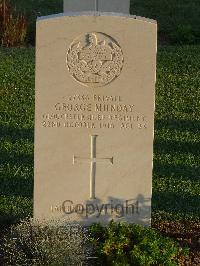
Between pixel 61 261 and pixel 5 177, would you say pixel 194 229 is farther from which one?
pixel 5 177

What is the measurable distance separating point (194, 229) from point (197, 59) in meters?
5.01

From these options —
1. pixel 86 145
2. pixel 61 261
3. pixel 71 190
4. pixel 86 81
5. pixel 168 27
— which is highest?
pixel 168 27

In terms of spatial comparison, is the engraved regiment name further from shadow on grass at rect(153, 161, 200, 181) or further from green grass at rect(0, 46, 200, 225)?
shadow on grass at rect(153, 161, 200, 181)

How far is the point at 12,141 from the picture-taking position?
26.1 feet

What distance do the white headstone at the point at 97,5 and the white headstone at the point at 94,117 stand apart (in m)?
4.80

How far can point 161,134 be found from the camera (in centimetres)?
830

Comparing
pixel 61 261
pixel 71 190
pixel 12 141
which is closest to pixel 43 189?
pixel 71 190

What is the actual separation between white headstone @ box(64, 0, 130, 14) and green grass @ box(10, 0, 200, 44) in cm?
234

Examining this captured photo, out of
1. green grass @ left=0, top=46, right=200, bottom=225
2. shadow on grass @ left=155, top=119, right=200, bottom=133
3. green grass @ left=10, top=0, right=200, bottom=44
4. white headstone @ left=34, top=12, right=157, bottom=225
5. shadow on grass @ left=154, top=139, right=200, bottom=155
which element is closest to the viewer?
white headstone @ left=34, top=12, right=157, bottom=225

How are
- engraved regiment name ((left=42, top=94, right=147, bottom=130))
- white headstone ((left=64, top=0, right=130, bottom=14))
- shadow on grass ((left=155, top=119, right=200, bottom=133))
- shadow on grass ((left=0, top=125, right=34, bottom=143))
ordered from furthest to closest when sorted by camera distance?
white headstone ((left=64, top=0, right=130, bottom=14)) → shadow on grass ((left=155, top=119, right=200, bottom=133)) → shadow on grass ((left=0, top=125, right=34, bottom=143)) → engraved regiment name ((left=42, top=94, right=147, bottom=130))

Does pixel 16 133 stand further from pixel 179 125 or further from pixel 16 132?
pixel 179 125

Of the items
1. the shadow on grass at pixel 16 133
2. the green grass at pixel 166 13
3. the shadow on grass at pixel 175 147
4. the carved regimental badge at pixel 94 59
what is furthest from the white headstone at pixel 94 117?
the green grass at pixel 166 13

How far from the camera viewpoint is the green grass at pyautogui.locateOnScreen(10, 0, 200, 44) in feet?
41.0

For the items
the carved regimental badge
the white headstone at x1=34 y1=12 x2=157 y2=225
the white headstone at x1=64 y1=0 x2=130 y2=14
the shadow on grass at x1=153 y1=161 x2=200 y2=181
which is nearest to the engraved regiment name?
the white headstone at x1=34 y1=12 x2=157 y2=225
